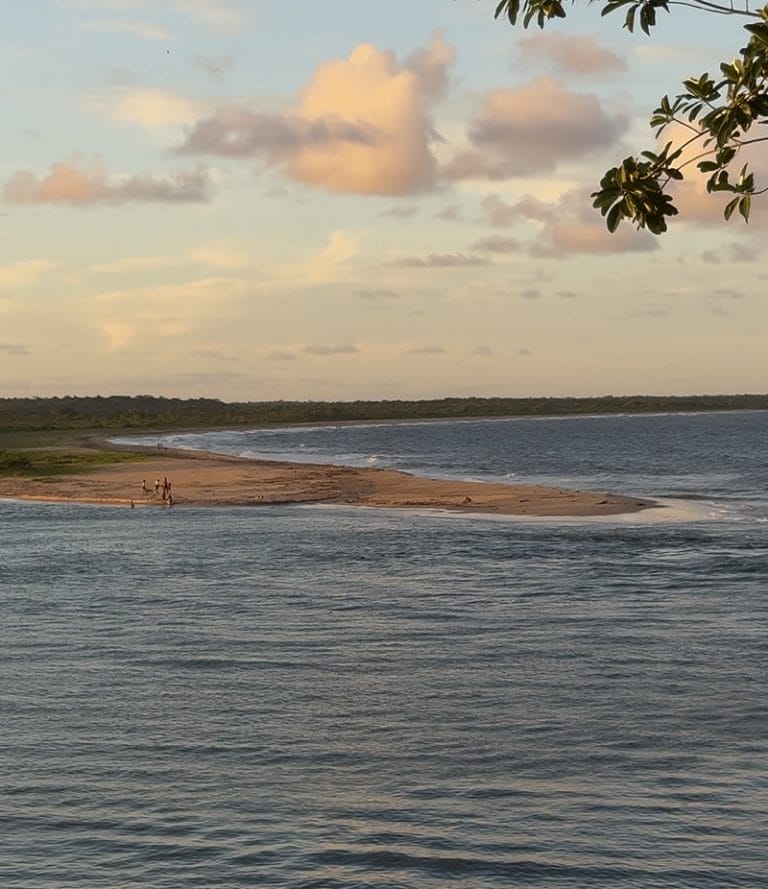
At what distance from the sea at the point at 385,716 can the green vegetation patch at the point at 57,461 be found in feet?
134

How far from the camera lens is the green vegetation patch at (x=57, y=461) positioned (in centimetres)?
8531

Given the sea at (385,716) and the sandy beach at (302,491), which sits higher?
the sandy beach at (302,491)

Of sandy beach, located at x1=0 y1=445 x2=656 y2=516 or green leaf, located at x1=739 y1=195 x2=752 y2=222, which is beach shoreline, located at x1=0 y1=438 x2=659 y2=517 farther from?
green leaf, located at x1=739 y1=195 x2=752 y2=222

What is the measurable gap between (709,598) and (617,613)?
360 cm

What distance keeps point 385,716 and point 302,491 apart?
47.8m

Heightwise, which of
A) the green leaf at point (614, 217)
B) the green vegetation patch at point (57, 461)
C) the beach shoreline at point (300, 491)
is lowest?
the beach shoreline at point (300, 491)

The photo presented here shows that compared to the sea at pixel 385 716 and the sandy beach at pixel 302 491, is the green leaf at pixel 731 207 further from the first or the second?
the sandy beach at pixel 302 491

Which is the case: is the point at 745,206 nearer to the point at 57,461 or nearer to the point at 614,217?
the point at 614,217

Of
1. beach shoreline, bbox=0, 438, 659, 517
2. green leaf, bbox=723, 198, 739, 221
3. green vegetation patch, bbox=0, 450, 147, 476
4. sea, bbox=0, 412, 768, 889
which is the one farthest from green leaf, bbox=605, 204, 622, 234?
green vegetation patch, bbox=0, 450, 147, 476

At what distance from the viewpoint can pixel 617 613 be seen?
1244 inches

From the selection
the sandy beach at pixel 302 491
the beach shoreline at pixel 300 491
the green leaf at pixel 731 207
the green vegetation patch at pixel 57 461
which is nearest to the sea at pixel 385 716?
the green leaf at pixel 731 207

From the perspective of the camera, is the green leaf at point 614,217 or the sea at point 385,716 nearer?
the green leaf at point 614,217

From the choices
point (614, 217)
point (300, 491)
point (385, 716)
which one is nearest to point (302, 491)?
point (300, 491)

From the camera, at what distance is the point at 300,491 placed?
6925cm
